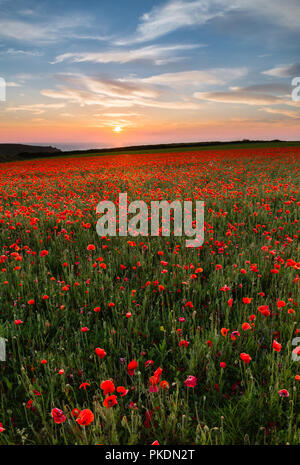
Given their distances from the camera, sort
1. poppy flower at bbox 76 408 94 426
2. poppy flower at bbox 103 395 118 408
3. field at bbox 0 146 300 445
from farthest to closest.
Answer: field at bbox 0 146 300 445, poppy flower at bbox 103 395 118 408, poppy flower at bbox 76 408 94 426

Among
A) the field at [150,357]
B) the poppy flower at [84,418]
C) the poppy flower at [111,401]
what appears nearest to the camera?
the poppy flower at [84,418]

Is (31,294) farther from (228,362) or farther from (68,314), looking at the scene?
(228,362)

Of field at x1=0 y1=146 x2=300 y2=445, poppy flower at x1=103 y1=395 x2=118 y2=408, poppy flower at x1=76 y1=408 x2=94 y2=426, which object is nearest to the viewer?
poppy flower at x1=76 y1=408 x2=94 y2=426

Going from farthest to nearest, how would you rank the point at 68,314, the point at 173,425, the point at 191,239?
the point at 191,239
the point at 68,314
the point at 173,425

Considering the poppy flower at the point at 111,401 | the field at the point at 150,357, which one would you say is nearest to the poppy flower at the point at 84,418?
the field at the point at 150,357

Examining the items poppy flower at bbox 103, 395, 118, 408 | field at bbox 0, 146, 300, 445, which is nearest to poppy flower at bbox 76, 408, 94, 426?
field at bbox 0, 146, 300, 445

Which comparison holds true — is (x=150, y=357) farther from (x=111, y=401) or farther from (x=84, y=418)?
(x=84, y=418)

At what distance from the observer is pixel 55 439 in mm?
1503

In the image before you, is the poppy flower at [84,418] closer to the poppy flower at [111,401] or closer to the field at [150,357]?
the field at [150,357]

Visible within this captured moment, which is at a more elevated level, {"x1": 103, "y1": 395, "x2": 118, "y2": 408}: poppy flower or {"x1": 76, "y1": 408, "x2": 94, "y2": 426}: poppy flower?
{"x1": 76, "y1": 408, "x2": 94, "y2": 426}: poppy flower

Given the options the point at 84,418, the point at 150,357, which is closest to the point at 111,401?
the point at 84,418

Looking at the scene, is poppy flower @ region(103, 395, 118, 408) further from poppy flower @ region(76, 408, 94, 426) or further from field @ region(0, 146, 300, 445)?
poppy flower @ region(76, 408, 94, 426)
